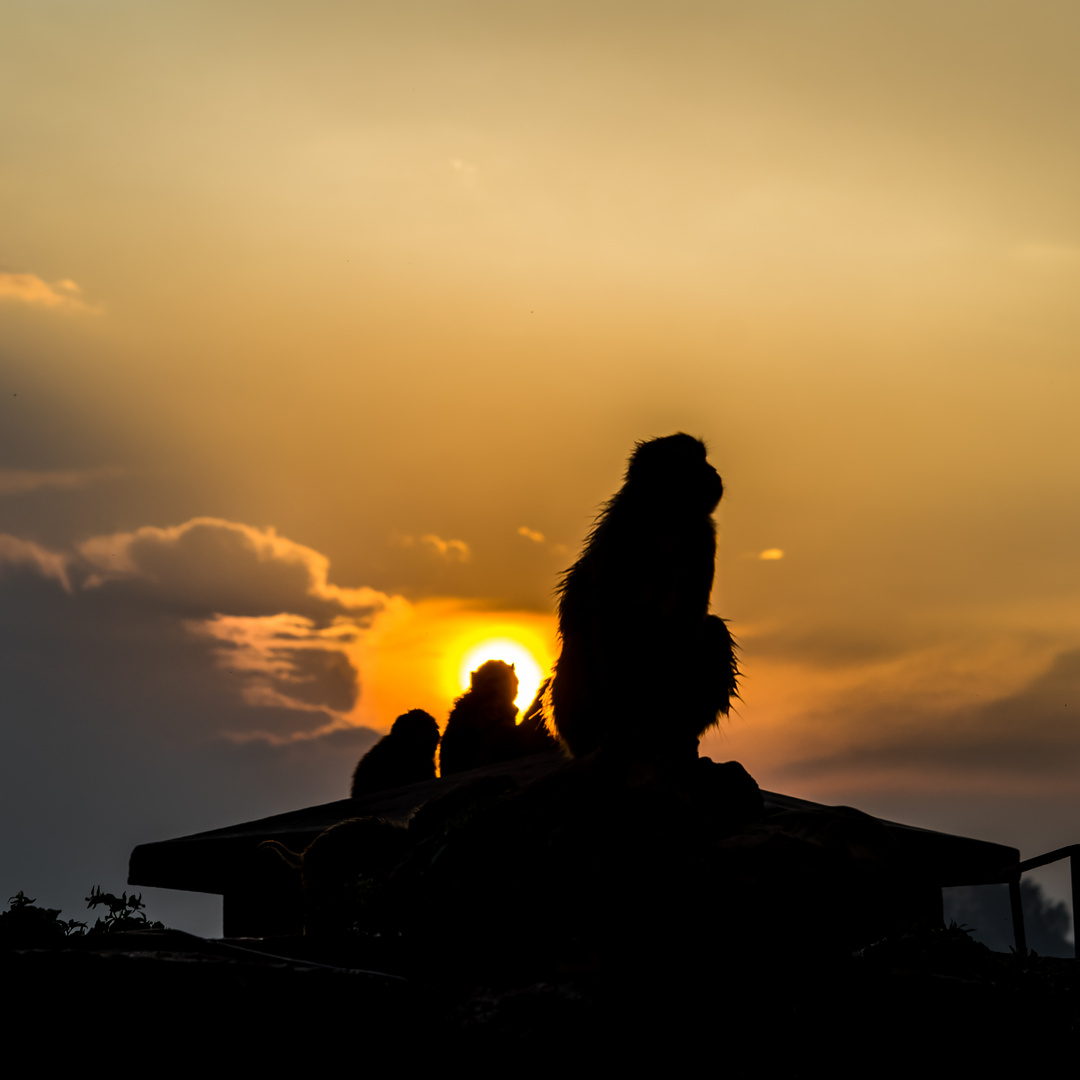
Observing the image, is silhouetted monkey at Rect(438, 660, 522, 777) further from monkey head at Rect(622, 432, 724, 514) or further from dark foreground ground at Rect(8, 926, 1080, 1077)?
dark foreground ground at Rect(8, 926, 1080, 1077)

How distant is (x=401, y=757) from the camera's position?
1050 centimetres

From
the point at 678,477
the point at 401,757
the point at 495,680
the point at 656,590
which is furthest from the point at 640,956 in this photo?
the point at 401,757

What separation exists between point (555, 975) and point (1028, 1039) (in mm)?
1433

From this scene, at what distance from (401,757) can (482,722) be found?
3.22 ft

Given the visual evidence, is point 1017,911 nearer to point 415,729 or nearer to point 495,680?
point 495,680

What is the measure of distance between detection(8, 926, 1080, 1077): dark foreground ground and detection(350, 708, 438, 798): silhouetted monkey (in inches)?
287

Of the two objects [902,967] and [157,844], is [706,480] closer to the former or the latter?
[902,967]

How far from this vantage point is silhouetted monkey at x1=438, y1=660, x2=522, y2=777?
10.1m

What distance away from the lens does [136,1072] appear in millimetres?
1926

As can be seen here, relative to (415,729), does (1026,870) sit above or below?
below

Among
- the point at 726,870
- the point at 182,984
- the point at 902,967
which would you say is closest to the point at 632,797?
the point at 726,870

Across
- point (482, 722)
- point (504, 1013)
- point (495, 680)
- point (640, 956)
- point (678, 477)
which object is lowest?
point (504, 1013)

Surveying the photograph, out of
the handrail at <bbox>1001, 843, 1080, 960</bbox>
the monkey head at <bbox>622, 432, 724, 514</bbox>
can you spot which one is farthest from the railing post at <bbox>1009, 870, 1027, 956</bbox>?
Result: the monkey head at <bbox>622, 432, 724, 514</bbox>

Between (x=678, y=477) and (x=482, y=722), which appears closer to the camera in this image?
(x=678, y=477)
